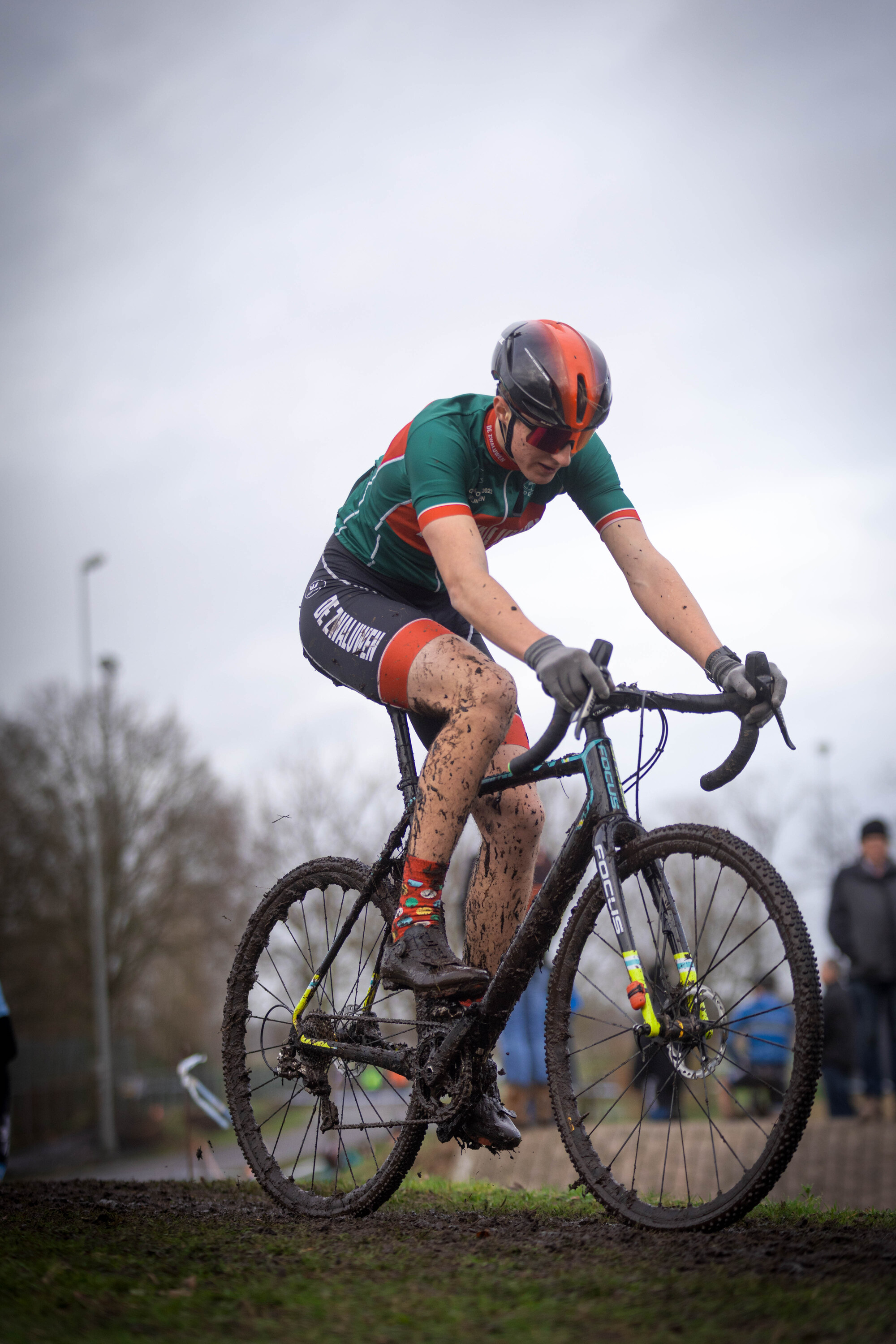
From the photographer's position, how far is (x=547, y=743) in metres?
3.14

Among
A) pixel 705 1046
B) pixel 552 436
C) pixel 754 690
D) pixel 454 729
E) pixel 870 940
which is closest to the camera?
pixel 705 1046

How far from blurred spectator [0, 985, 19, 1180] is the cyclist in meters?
3.09

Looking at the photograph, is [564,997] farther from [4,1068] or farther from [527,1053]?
[527,1053]

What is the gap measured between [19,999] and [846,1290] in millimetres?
30277

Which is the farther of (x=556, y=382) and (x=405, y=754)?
(x=405, y=754)

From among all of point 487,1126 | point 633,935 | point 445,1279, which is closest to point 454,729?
point 633,935

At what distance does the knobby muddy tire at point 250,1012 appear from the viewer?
3939 mm

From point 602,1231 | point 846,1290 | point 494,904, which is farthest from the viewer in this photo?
point 494,904

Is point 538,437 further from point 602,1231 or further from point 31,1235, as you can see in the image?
point 31,1235

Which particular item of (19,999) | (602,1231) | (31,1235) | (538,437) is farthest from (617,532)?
(19,999)

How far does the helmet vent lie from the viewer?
349cm

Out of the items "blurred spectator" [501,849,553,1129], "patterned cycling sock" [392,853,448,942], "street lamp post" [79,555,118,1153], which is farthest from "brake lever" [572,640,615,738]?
"street lamp post" [79,555,118,1153]

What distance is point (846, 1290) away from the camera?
2.27 metres

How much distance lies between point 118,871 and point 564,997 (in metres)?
31.0
